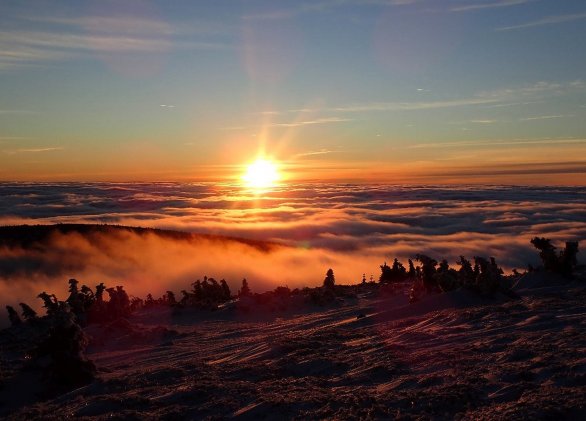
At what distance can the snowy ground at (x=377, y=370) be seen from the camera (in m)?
7.56

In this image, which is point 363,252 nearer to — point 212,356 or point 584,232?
point 584,232

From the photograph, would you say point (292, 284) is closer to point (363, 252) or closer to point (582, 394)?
point (363, 252)

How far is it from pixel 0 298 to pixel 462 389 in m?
60.5

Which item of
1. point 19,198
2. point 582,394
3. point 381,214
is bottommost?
point 582,394

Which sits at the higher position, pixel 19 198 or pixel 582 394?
pixel 19 198

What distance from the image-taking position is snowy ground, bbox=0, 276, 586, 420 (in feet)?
24.8

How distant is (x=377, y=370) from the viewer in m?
9.58

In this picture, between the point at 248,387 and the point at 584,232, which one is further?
the point at 584,232

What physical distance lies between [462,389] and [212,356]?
7.11 metres

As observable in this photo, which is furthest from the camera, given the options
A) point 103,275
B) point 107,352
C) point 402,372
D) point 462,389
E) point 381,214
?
point 381,214

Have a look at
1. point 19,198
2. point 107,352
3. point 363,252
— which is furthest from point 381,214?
point 107,352

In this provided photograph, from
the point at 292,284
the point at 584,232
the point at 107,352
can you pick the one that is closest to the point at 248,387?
the point at 107,352

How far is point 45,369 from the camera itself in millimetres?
12461

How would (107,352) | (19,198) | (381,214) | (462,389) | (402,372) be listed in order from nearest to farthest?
(462,389), (402,372), (107,352), (381,214), (19,198)
